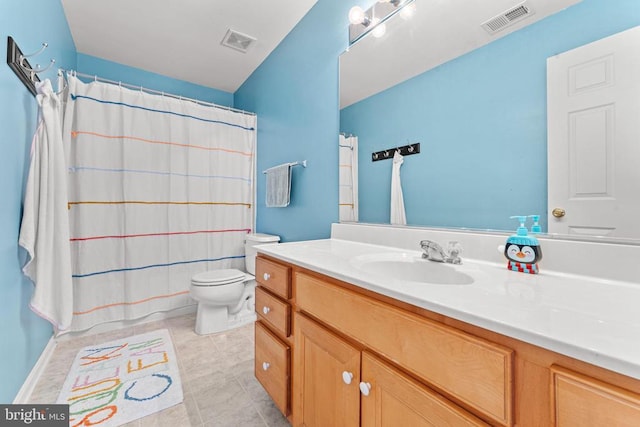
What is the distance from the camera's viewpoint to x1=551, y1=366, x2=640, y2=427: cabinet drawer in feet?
1.13

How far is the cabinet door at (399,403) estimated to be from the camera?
542mm

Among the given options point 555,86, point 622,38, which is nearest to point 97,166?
point 555,86

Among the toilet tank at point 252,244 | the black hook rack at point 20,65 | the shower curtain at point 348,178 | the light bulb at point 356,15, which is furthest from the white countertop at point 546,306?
the black hook rack at point 20,65

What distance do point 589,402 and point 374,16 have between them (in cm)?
170

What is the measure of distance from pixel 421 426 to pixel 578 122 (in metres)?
0.95

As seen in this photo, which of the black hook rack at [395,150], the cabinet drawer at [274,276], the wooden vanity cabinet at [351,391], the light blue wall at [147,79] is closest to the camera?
the wooden vanity cabinet at [351,391]

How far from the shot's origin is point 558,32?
828 millimetres

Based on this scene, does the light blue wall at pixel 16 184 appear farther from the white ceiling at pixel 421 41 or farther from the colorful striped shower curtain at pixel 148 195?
the white ceiling at pixel 421 41

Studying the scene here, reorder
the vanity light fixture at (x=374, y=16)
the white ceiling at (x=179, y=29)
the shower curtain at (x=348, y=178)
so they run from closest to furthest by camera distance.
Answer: the vanity light fixture at (x=374, y=16), the shower curtain at (x=348, y=178), the white ceiling at (x=179, y=29)

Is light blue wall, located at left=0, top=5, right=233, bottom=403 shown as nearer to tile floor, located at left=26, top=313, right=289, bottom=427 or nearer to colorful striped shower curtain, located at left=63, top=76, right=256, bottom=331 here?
tile floor, located at left=26, top=313, right=289, bottom=427

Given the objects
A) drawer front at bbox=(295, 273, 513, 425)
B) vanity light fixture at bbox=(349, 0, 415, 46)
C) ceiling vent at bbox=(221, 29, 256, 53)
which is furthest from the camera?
ceiling vent at bbox=(221, 29, 256, 53)

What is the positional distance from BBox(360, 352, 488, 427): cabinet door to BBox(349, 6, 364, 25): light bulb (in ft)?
5.32

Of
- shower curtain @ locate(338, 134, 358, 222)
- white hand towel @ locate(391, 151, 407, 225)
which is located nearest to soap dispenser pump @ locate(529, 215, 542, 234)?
white hand towel @ locate(391, 151, 407, 225)

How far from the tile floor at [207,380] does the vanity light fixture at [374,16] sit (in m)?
2.03
